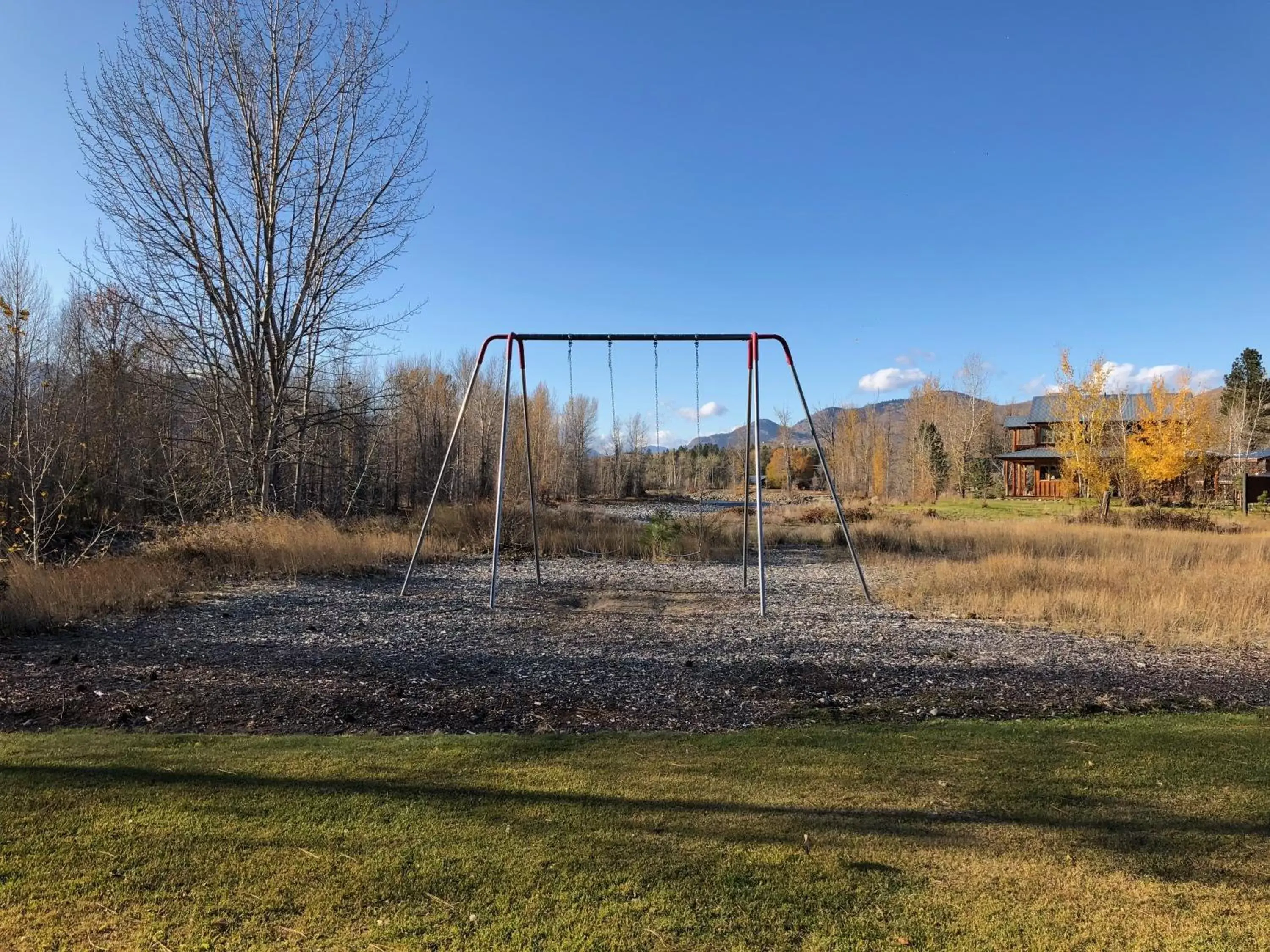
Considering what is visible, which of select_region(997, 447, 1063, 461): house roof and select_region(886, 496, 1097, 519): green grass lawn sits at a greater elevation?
select_region(997, 447, 1063, 461): house roof

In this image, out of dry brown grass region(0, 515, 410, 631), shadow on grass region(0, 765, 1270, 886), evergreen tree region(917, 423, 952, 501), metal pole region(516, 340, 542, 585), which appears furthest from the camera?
evergreen tree region(917, 423, 952, 501)

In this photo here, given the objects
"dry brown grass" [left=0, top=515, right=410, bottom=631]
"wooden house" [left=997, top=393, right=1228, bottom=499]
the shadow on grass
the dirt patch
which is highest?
"wooden house" [left=997, top=393, right=1228, bottom=499]

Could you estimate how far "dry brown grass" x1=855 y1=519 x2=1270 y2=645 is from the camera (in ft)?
25.5

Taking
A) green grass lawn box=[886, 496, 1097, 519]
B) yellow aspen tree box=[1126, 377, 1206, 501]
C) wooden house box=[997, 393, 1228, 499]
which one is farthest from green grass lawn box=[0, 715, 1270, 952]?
wooden house box=[997, 393, 1228, 499]

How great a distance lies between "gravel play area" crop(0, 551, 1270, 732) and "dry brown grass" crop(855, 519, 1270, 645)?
0.92 meters

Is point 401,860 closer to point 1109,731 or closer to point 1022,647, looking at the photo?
point 1109,731

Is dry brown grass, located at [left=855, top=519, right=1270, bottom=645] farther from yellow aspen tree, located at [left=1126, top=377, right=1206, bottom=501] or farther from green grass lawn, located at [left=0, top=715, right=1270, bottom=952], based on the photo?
yellow aspen tree, located at [left=1126, top=377, right=1206, bottom=501]

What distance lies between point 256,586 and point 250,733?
6259 mm

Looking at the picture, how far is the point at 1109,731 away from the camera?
160 inches

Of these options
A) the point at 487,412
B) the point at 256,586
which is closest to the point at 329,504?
the point at 487,412

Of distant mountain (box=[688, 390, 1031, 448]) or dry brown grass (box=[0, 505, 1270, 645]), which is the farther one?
distant mountain (box=[688, 390, 1031, 448])

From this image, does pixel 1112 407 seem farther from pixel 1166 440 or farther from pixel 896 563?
pixel 896 563

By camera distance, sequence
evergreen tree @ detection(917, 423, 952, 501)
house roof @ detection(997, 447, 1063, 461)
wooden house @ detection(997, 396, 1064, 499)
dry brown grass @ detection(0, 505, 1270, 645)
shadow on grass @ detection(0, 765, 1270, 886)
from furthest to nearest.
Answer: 1. evergreen tree @ detection(917, 423, 952, 501)
2. wooden house @ detection(997, 396, 1064, 499)
3. house roof @ detection(997, 447, 1063, 461)
4. dry brown grass @ detection(0, 505, 1270, 645)
5. shadow on grass @ detection(0, 765, 1270, 886)

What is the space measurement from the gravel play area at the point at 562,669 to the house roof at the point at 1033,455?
3754 centimetres
